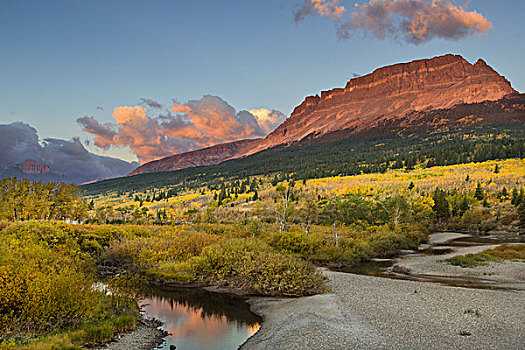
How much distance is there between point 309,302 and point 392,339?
25.2ft

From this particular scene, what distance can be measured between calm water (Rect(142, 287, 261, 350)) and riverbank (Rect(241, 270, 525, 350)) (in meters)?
1.10

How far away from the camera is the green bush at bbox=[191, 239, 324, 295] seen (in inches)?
974

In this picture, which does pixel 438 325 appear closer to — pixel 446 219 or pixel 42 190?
pixel 42 190

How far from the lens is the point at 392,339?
563 inches

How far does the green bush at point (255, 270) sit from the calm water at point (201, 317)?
207 cm

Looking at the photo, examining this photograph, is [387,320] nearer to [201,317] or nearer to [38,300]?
[201,317]

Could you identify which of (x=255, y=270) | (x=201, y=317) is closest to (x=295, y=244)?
(x=255, y=270)

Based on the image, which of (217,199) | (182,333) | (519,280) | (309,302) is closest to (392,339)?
(309,302)

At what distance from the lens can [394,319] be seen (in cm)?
1712

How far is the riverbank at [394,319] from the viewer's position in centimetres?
1393

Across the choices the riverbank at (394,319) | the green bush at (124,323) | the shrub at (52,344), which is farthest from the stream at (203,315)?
the shrub at (52,344)

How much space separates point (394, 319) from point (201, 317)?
11.2 metres

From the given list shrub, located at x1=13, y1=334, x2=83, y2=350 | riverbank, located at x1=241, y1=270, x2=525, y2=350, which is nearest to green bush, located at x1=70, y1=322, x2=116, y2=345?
shrub, located at x1=13, y1=334, x2=83, y2=350

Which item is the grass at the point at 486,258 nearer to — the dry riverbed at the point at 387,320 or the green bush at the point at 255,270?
the dry riverbed at the point at 387,320
